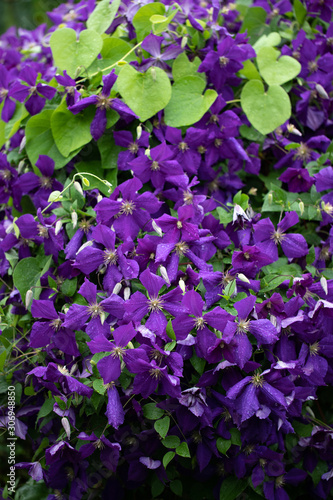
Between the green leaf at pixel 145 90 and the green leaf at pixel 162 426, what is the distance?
83 centimetres

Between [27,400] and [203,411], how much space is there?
539 mm

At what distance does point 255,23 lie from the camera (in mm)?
1905

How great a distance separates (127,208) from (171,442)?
1.98 ft

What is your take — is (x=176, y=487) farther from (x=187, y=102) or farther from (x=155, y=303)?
(x=187, y=102)

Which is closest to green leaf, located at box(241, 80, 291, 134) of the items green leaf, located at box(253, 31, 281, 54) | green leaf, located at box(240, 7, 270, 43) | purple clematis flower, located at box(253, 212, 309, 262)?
green leaf, located at box(253, 31, 281, 54)

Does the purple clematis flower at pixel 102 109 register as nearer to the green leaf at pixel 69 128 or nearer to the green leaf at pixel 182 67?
the green leaf at pixel 69 128

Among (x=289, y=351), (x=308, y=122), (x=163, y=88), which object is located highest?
(x=163, y=88)

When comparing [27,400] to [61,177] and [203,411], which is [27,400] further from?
[61,177]

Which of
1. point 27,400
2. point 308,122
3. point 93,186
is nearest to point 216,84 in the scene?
point 308,122

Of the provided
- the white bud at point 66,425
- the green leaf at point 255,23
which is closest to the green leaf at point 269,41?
the green leaf at point 255,23

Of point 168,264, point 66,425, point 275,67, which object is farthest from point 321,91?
point 66,425

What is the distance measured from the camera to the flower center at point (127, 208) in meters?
1.30

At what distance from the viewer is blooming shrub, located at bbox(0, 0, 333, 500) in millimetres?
1173

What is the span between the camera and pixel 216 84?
158cm
